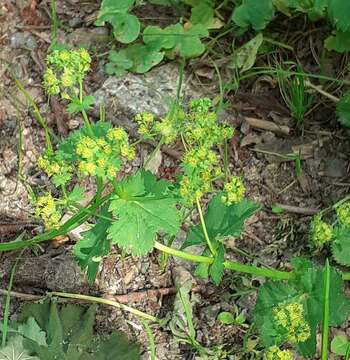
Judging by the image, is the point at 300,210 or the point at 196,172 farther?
the point at 300,210

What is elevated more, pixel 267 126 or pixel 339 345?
pixel 267 126

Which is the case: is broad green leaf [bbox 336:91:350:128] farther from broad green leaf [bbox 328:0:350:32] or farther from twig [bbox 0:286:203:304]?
twig [bbox 0:286:203:304]

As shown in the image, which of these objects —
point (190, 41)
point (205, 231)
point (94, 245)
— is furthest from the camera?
point (190, 41)

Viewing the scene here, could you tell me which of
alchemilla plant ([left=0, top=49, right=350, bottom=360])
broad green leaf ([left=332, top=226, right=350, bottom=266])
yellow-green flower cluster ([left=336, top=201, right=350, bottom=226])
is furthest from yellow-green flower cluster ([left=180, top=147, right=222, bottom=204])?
broad green leaf ([left=332, top=226, right=350, bottom=266])

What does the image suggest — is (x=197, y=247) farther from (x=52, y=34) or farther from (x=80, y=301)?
(x=52, y=34)

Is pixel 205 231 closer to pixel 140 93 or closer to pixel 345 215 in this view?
pixel 345 215

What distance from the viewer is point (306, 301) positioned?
6.56 ft

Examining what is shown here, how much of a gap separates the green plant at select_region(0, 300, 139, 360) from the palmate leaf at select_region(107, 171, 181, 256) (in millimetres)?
554

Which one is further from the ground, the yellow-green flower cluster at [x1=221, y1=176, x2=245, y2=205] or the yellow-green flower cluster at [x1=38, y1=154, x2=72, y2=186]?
the yellow-green flower cluster at [x1=38, y1=154, x2=72, y2=186]

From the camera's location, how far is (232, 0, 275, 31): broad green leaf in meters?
2.58

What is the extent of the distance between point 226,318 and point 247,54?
3.05 ft

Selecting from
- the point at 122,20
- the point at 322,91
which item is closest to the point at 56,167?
the point at 122,20

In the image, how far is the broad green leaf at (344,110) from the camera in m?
2.45

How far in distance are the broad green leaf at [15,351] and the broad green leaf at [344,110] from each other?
4.06ft
